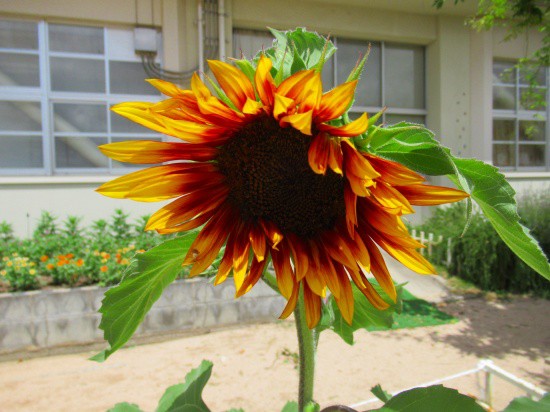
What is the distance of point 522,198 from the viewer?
238 inches

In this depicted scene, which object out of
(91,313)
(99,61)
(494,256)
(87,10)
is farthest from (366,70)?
(91,313)

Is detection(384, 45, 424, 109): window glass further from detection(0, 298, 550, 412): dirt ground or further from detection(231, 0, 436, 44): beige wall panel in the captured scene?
detection(0, 298, 550, 412): dirt ground

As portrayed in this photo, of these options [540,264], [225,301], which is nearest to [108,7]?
[225,301]

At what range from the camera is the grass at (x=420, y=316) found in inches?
158

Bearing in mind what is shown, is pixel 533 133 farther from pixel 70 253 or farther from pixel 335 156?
pixel 335 156

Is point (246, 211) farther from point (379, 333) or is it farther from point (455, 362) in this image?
point (379, 333)

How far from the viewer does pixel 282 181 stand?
475mm

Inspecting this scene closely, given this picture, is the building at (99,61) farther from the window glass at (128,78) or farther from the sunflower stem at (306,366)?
the sunflower stem at (306,366)

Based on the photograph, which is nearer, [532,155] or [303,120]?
[303,120]

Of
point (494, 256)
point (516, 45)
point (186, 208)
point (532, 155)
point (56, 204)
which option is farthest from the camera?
point (532, 155)

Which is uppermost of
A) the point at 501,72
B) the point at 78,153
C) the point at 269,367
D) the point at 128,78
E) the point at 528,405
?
the point at 501,72

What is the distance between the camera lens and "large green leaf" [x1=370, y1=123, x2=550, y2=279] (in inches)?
16.2

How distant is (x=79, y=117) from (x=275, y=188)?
20.2 ft

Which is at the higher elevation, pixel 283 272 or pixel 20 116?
pixel 20 116
